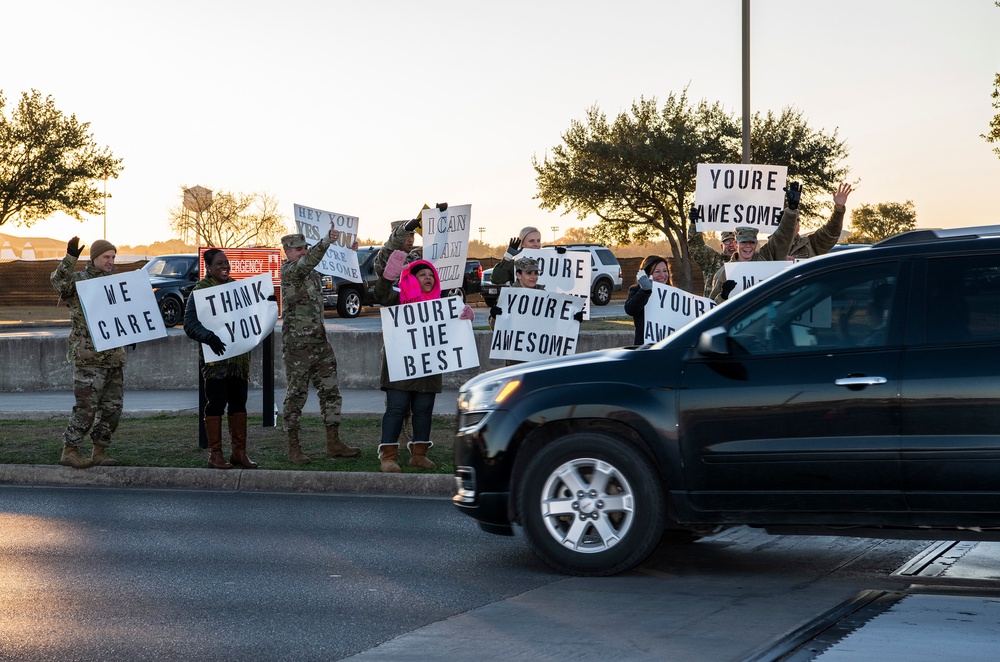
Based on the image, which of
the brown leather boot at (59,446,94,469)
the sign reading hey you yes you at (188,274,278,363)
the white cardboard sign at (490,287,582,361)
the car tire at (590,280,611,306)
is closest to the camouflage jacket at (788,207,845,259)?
the white cardboard sign at (490,287,582,361)

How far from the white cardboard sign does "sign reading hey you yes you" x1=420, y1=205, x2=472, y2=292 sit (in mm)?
981

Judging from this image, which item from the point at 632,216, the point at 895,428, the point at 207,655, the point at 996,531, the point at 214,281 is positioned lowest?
the point at 207,655

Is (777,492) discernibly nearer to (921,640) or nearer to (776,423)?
(776,423)

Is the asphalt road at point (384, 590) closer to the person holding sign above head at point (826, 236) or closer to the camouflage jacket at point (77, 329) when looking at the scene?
the camouflage jacket at point (77, 329)

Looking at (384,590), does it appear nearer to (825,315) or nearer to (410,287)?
(825,315)

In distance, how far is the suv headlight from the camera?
7191 mm

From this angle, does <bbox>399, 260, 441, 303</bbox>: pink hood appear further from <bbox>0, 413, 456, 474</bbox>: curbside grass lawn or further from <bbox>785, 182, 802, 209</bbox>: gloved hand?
<bbox>785, 182, 802, 209</bbox>: gloved hand

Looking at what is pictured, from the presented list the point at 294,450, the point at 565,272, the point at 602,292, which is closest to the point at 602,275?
the point at 602,292

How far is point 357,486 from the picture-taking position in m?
10.5

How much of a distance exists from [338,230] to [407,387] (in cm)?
286

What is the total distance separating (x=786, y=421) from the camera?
6570mm

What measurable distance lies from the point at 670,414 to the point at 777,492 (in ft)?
2.23

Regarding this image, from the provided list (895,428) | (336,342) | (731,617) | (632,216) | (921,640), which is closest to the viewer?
(921,640)

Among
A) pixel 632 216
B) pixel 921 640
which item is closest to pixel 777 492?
pixel 921 640
